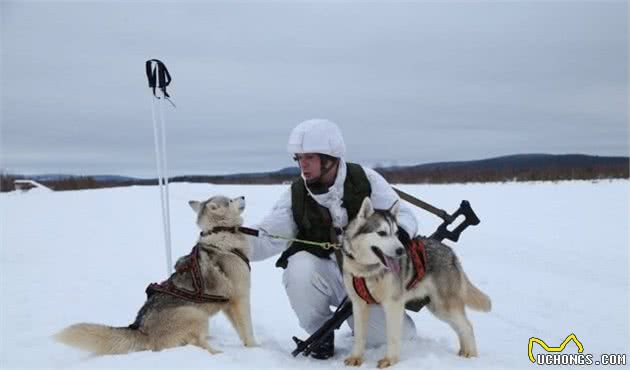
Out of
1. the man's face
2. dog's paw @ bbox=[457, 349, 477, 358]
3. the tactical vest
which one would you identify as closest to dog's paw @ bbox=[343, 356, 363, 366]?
dog's paw @ bbox=[457, 349, 477, 358]

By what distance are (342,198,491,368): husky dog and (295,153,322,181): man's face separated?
58cm

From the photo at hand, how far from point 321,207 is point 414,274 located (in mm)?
980

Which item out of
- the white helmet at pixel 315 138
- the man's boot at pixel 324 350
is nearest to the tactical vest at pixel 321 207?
the white helmet at pixel 315 138

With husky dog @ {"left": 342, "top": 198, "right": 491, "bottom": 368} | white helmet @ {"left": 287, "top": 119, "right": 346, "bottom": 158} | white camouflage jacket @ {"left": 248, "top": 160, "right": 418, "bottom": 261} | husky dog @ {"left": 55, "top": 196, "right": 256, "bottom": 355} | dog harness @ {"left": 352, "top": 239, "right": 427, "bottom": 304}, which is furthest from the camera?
white camouflage jacket @ {"left": 248, "top": 160, "right": 418, "bottom": 261}

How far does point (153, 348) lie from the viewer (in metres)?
3.83

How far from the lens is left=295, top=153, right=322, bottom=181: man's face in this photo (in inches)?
167

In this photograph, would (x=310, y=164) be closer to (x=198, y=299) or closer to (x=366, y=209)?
(x=366, y=209)

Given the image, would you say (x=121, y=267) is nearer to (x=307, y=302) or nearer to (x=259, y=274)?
(x=259, y=274)

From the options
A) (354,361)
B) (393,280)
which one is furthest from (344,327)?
(393,280)

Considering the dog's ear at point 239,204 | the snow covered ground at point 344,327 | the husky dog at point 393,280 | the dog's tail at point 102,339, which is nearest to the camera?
the dog's tail at point 102,339

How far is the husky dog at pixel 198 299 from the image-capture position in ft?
12.2

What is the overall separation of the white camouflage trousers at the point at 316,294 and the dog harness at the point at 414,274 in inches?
18.4

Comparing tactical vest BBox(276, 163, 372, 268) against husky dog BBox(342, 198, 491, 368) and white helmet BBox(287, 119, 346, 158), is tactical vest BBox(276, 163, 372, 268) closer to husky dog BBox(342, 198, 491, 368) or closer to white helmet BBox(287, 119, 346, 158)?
white helmet BBox(287, 119, 346, 158)

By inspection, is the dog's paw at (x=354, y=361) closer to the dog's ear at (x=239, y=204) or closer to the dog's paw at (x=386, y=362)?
the dog's paw at (x=386, y=362)
